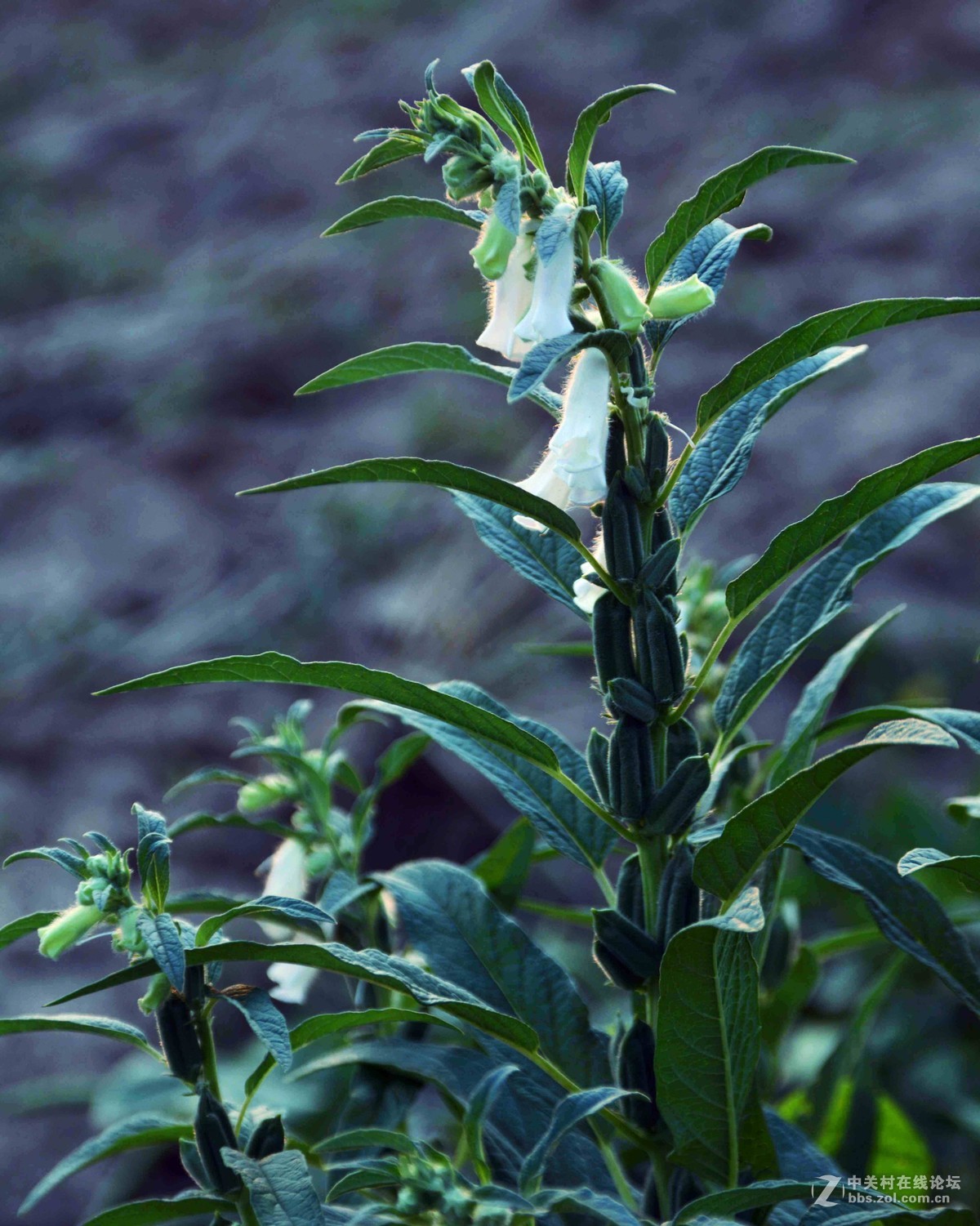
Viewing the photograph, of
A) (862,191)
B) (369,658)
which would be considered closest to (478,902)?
(369,658)

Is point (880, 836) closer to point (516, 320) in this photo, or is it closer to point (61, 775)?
point (516, 320)

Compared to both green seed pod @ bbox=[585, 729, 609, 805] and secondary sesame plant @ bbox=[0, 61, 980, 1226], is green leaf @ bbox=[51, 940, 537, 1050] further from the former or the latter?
green seed pod @ bbox=[585, 729, 609, 805]

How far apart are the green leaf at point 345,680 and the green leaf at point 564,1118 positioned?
206 mm

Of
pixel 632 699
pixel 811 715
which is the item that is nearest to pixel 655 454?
pixel 632 699

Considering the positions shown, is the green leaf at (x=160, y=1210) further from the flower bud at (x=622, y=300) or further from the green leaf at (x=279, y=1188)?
the flower bud at (x=622, y=300)

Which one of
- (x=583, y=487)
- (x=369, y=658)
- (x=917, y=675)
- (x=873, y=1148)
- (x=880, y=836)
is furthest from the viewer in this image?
(x=369, y=658)

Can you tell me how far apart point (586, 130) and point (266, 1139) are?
62 centimetres

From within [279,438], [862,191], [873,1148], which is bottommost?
[873,1148]

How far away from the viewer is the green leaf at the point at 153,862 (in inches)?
27.2

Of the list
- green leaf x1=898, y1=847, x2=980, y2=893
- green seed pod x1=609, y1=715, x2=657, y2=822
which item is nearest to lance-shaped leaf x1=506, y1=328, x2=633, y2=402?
green seed pod x1=609, y1=715, x2=657, y2=822

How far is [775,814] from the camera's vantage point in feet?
2.13

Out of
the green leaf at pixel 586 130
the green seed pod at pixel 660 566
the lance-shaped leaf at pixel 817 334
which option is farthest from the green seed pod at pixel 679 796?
the green leaf at pixel 586 130

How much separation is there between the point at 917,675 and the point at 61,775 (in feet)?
6.63

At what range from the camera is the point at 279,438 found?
3693 millimetres
